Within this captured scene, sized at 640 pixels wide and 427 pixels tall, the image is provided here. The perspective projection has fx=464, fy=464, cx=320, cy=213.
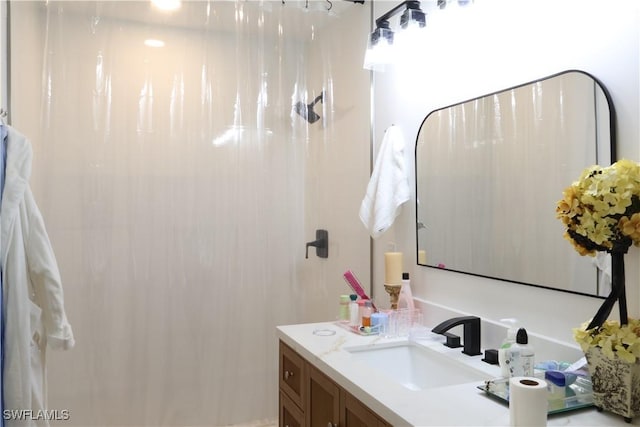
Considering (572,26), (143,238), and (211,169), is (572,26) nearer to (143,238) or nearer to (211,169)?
(211,169)

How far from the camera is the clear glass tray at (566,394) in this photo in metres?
1.09

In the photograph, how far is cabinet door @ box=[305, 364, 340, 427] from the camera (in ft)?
4.61

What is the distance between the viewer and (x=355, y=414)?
4.21ft

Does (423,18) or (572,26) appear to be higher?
(423,18)

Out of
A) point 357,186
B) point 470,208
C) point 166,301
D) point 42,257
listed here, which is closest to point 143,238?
point 166,301

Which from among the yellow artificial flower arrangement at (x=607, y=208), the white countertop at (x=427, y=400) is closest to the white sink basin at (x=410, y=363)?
the white countertop at (x=427, y=400)

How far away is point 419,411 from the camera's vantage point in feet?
3.57

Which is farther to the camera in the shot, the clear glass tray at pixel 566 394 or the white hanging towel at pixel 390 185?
the white hanging towel at pixel 390 185

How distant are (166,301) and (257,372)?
64 centimetres

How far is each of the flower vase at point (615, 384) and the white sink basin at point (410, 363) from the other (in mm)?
480

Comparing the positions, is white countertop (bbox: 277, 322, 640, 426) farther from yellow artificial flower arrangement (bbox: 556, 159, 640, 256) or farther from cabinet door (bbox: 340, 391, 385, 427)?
yellow artificial flower arrangement (bbox: 556, 159, 640, 256)

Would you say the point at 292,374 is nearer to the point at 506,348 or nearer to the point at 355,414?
the point at 355,414

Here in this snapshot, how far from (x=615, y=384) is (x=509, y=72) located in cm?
98

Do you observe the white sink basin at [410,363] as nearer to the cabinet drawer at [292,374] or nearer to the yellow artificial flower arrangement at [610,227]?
the cabinet drawer at [292,374]
